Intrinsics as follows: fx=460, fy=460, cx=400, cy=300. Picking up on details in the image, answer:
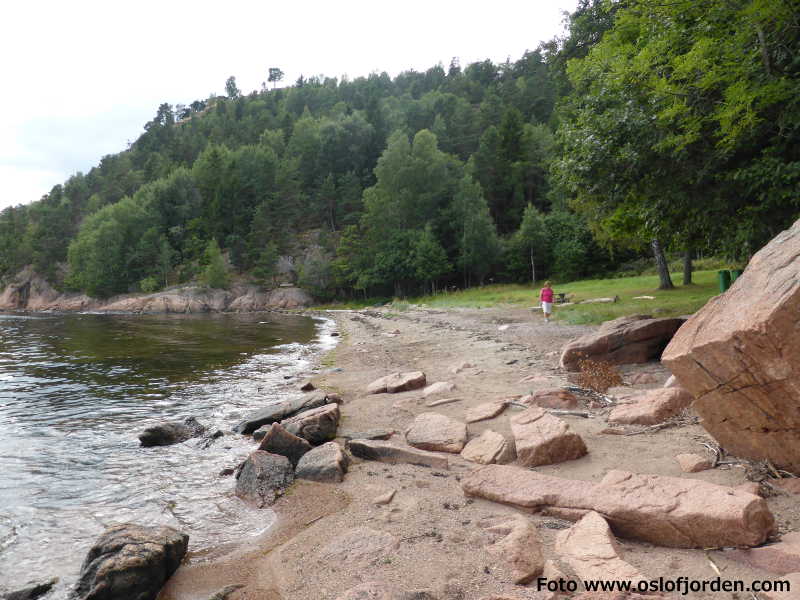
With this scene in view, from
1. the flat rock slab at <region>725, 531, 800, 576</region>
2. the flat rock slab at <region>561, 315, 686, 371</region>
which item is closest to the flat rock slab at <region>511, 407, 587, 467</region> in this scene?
the flat rock slab at <region>725, 531, 800, 576</region>

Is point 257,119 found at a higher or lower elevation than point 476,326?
higher

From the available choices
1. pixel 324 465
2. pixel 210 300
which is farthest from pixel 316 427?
pixel 210 300

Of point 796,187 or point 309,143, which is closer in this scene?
point 796,187

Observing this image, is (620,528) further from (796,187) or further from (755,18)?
(755,18)

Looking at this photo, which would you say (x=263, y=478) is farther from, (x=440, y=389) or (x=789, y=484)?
(x=789, y=484)

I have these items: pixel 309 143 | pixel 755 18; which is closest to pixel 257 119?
pixel 309 143

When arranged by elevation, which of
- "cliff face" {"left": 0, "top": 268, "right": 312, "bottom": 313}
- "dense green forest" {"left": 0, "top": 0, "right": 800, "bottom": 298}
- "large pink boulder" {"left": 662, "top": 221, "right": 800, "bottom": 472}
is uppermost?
"dense green forest" {"left": 0, "top": 0, "right": 800, "bottom": 298}

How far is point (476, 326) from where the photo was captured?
2295 cm

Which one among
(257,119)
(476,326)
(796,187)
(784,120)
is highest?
(257,119)

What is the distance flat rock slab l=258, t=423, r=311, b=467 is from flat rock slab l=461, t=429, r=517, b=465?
2692 mm

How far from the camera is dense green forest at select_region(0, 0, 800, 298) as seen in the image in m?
11.4

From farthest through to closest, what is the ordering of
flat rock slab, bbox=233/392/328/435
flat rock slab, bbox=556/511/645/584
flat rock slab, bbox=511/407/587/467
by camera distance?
flat rock slab, bbox=233/392/328/435, flat rock slab, bbox=511/407/587/467, flat rock slab, bbox=556/511/645/584

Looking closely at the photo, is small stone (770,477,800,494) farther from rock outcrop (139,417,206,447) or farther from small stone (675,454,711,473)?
rock outcrop (139,417,206,447)

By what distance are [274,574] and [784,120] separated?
43.9ft
